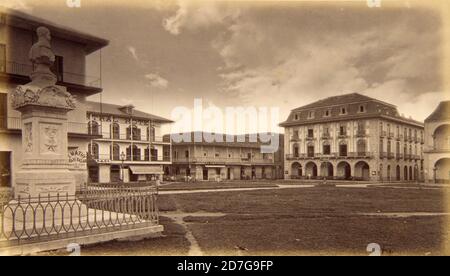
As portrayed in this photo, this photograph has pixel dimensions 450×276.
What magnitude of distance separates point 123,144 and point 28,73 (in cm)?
2199

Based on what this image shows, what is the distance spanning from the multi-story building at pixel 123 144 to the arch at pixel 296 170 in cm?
1948

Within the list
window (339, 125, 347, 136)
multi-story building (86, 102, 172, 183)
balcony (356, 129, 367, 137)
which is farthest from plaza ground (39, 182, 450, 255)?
window (339, 125, 347, 136)

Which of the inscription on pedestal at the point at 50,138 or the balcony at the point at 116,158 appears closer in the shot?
the inscription on pedestal at the point at 50,138

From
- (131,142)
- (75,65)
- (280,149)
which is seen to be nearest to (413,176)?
(280,149)

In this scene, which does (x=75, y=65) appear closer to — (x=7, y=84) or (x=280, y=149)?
(x=7, y=84)

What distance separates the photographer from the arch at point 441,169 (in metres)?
32.4

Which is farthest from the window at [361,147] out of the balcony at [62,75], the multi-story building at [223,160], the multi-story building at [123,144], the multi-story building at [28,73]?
the balcony at [62,75]

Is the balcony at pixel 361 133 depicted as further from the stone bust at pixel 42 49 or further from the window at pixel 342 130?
the stone bust at pixel 42 49

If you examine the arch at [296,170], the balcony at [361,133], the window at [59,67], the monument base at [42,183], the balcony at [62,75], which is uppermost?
the window at [59,67]

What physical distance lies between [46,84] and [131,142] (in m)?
32.8

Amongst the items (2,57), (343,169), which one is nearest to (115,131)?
(2,57)

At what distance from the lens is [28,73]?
18.1 m

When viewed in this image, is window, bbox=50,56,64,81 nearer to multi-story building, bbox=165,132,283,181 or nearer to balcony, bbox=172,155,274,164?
multi-story building, bbox=165,132,283,181
